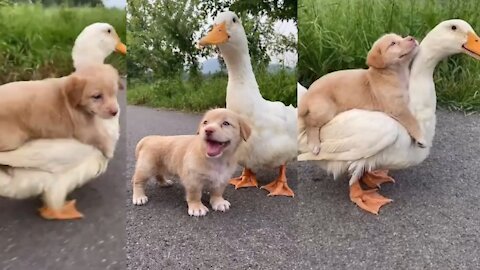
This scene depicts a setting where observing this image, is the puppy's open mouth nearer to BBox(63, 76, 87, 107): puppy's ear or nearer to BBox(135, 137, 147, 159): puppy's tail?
BBox(135, 137, 147, 159): puppy's tail

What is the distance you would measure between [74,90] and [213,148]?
305 millimetres

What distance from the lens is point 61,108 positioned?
1171mm

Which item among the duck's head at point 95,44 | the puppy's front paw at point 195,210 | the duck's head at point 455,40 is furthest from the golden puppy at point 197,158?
the duck's head at point 455,40

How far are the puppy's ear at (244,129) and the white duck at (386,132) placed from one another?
0.16m

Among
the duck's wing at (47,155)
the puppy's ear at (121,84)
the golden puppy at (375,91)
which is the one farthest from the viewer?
the golden puppy at (375,91)

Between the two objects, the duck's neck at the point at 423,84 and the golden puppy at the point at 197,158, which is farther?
the duck's neck at the point at 423,84

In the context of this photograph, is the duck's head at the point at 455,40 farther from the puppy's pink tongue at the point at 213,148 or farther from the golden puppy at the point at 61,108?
the golden puppy at the point at 61,108

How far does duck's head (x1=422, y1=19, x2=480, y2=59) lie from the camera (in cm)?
140

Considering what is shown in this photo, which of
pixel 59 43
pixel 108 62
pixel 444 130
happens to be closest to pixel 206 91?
pixel 108 62

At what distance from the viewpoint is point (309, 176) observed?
4.73 ft

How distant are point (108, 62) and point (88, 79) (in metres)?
0.07

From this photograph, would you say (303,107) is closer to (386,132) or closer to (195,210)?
(386,132)

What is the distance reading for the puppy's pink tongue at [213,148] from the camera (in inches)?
→ 49.9

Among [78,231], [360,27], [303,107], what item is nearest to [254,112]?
[303,107]
